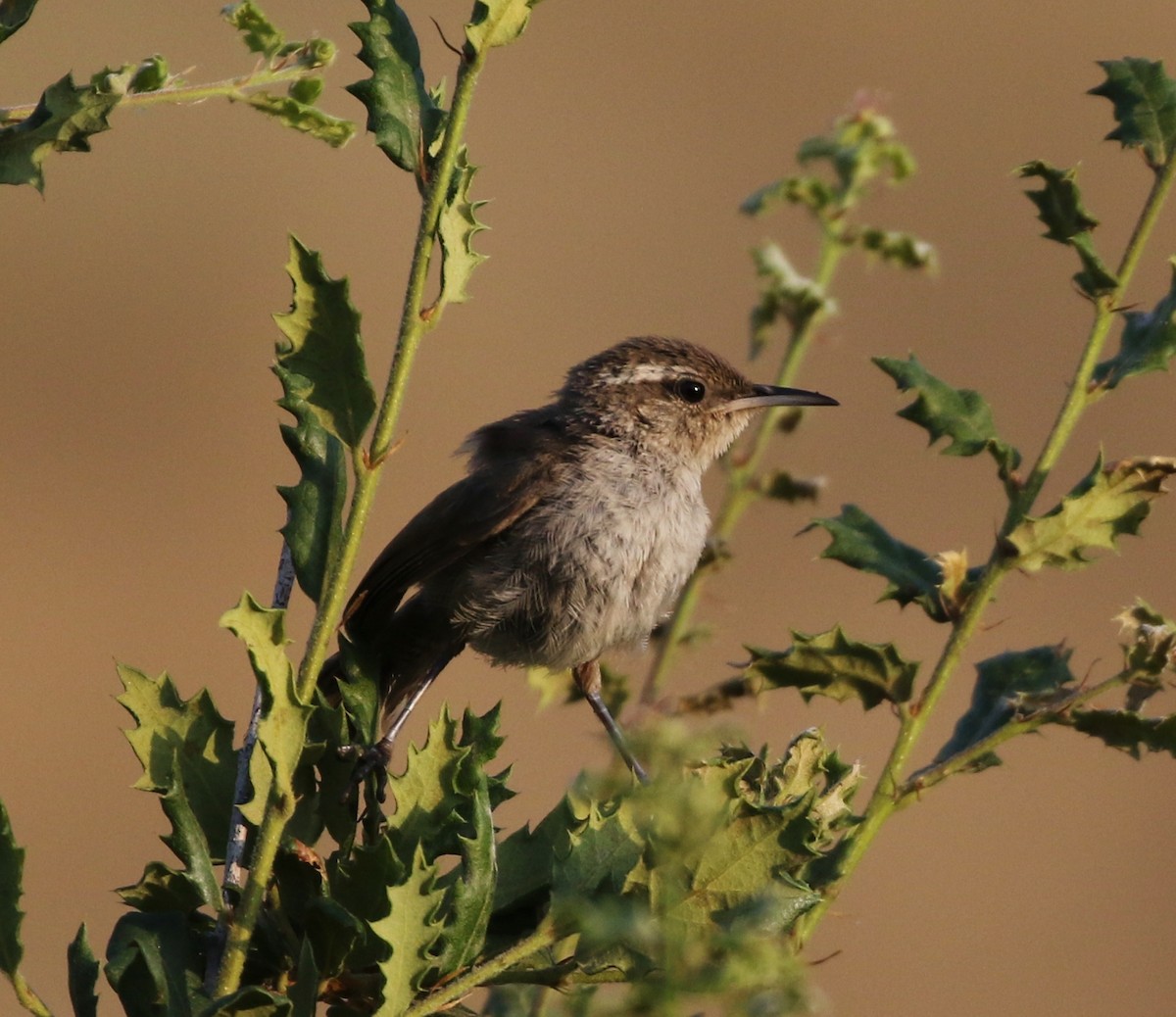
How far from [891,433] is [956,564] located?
1056cm

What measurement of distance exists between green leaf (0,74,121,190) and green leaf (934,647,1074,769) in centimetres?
168

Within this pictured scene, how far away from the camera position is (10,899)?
1.90m

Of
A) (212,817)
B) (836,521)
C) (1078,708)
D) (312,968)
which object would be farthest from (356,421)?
(1078,708)

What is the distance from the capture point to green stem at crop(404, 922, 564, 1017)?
1.85m

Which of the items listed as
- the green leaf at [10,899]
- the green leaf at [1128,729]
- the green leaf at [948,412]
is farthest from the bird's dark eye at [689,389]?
the green leaf at [10,899]

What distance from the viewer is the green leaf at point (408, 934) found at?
1.75 m

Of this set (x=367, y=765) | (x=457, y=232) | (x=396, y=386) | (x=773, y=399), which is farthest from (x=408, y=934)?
(x=773, y=399)

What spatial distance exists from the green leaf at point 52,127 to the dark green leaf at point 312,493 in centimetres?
41

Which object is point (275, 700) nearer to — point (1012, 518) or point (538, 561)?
point (1012, 518)

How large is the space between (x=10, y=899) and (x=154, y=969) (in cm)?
20

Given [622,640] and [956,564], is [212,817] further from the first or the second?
[622,640]

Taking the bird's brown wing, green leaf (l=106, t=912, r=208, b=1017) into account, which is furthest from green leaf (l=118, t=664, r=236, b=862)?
the bird's brown wing

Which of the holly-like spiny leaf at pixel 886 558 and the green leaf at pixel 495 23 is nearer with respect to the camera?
the green leaf at pixel 495 23

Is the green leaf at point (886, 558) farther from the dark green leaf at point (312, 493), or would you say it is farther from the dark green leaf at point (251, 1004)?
the dark green leaf at point (251, 1004)
